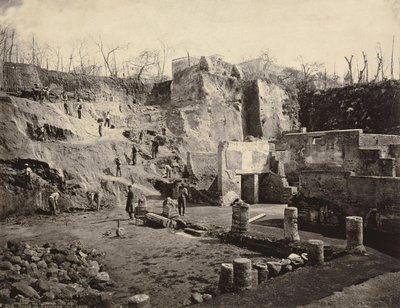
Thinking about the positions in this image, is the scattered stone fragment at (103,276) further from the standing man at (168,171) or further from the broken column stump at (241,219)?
the standing man at (168,171)

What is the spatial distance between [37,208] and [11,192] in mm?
1667

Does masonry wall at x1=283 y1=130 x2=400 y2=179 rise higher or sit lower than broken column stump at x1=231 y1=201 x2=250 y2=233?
higher

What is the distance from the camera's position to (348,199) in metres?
14.1

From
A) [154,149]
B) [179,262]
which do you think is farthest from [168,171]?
[179,262]

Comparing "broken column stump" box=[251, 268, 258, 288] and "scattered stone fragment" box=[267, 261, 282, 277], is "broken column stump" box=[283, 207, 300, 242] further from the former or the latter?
"broken column stump" box=[251, 268, 258, 288]

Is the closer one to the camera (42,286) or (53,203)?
(42,286)

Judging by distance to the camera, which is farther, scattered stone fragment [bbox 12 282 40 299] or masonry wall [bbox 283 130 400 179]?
masonry wall [bbox 283 130 400 179]

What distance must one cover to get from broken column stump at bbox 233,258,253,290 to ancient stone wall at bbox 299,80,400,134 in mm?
26195

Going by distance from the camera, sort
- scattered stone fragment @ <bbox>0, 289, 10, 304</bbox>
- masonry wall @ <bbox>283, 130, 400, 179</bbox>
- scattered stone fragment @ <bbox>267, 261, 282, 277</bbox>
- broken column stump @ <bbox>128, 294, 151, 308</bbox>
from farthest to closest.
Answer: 1. masonry wall @ <bbox>283, 130, 400, 179</bbox>
2. scattered stone fragment @ <bbox>267, 261, 282, 277</bbox>
3. scattered stone fragment @ <bbox>0, 289, 10, 304</bbox>
4. broken column stump @ <bbox>128, 294, 151, 308</bbox>

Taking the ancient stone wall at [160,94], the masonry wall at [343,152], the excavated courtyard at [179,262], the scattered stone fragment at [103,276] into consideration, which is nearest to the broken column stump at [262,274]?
the excavated courtyard at [179,262]

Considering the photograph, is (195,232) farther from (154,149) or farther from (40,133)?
(40,133)

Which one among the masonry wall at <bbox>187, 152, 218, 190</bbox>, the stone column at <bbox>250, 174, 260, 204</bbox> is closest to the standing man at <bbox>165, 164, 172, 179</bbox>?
the masonry wall at <bbox>187, 152, 218, 190</bbox>

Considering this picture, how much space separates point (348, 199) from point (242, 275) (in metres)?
8.01

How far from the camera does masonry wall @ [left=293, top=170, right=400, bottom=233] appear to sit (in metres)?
12.8
